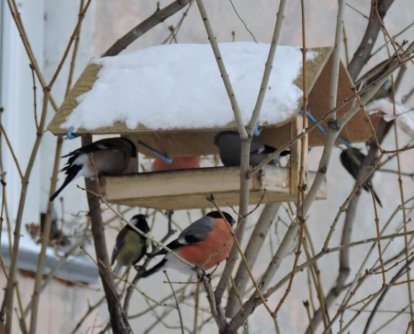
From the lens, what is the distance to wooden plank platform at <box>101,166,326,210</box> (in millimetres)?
2148

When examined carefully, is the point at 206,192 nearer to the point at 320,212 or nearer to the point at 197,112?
the point at 197,112

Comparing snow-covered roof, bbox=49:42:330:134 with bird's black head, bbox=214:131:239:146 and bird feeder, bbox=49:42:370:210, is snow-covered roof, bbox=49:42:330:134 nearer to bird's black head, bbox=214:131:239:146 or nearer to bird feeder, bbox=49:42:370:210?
bird feeder, bbox=49:42:370:210

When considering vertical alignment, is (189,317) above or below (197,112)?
above

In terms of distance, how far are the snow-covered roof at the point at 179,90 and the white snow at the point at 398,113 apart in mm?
456

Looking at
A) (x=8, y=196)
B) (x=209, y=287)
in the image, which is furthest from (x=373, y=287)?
(x=209, y=287)

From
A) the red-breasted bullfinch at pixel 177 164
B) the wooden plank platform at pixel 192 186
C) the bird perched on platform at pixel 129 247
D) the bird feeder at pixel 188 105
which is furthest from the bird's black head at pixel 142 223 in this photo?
the wooden plank platform at pixel 192 186

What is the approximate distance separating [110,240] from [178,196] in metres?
1.76

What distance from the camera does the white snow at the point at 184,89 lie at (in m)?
2.14

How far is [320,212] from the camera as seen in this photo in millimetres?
4633

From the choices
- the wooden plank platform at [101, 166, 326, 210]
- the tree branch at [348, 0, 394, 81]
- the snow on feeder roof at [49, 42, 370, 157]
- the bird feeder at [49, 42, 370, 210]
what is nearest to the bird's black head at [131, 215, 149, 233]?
the bird feeder at [49, 42, 370, 210]

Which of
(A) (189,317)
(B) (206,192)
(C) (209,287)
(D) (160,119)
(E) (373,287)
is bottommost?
(C) (209,287)

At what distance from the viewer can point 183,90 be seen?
2.23 metres

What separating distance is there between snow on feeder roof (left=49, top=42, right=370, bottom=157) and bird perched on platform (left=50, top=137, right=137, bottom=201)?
0.13 m

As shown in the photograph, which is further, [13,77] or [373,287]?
[373,287]
